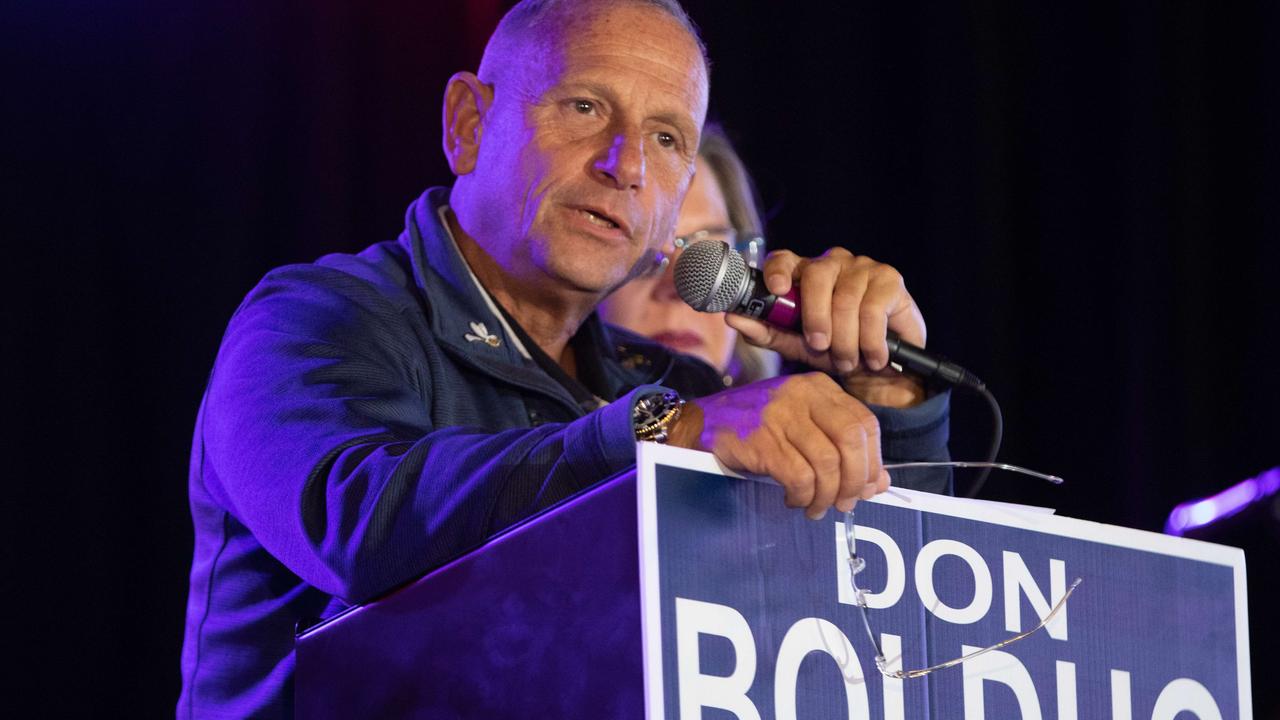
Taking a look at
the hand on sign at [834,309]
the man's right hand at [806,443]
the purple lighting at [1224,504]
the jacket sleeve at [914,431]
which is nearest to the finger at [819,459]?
the man's right hand at [806,443]

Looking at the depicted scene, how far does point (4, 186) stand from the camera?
9.00 feet

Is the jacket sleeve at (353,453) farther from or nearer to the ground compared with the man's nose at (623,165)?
nearer to the ground

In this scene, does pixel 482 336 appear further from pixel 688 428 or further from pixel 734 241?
pixel 734 241

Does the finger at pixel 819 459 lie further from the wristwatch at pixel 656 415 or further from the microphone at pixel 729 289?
the microphone at pixel 729 289

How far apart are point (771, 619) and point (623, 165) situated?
1.17m

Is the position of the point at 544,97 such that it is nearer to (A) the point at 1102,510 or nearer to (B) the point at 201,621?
(B) the point at 201,621

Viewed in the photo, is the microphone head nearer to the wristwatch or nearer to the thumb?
the thumb

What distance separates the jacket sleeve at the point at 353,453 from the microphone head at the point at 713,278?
338 millimetres

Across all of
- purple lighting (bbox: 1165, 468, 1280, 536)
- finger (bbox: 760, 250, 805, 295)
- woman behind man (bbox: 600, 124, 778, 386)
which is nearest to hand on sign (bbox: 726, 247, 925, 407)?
finger (bbox: 760, 250, 805, 295)

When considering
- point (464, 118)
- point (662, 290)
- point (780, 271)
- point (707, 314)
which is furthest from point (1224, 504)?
point (780, 271)

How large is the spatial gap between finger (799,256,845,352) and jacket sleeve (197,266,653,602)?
1.40ft

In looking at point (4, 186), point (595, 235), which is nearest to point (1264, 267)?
point (595, 235)

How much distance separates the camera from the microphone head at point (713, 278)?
1640 mm

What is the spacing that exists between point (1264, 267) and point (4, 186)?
3391mm
